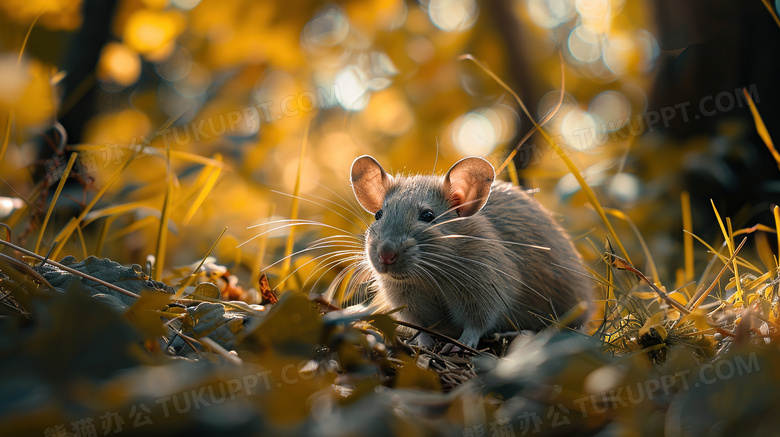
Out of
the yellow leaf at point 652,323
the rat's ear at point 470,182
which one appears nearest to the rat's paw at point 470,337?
the rat's ear at point 470,182

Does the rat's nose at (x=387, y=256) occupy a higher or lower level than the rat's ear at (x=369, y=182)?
lower

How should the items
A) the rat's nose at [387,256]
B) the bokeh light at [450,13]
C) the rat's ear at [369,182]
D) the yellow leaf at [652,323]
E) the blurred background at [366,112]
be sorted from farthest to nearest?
the bokeh light at [450,13]
the blurred background at [366,112]
the rat's ear at [369,182]
the rat's nose at [387,256]
the yellow leaf at [652,323]

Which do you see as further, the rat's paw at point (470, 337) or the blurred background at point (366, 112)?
the blurred background at point (366, 112)

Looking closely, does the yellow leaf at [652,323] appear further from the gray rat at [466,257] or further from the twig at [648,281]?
the gray rat at [466,257]

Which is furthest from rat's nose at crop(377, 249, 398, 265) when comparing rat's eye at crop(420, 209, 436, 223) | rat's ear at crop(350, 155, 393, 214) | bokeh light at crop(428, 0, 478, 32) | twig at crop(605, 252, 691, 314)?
bokeh light at crop(428, 0, 478, 32)

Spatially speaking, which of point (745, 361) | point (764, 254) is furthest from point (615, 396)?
point (764, 254)

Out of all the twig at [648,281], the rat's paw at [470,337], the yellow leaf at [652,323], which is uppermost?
the twig at [648,281]

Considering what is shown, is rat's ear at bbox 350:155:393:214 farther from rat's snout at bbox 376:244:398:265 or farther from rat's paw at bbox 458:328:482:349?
rat's paw at bbox 458:328:482:349
